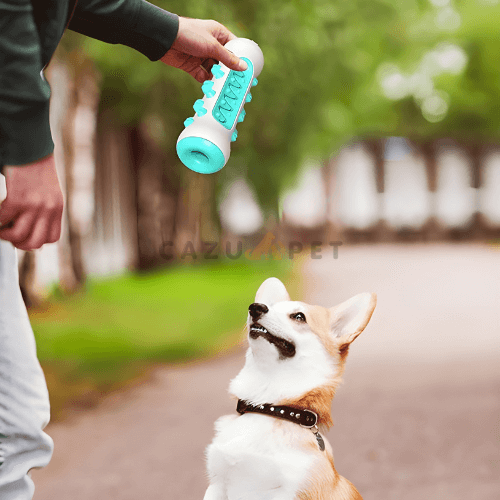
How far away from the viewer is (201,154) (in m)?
1.77

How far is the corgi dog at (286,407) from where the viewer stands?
5.80ft

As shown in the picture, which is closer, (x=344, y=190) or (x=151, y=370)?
(x=151, y=370)

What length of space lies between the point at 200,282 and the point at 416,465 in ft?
18.0

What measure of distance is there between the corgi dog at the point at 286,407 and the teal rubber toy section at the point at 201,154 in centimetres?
44

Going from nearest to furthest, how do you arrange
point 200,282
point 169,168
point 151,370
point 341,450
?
point 341,450 < point 151,370 < point 200,282 < point 169,168

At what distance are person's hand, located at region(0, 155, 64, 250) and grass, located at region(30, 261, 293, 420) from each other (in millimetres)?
2756

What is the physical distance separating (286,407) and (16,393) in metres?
0.81

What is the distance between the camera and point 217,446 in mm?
1873

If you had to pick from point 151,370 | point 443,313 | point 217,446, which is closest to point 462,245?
point 443,313

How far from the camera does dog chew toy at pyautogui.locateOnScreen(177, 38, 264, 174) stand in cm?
171

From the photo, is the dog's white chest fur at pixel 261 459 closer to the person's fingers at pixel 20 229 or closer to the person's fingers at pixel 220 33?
the person's fingers at pixel 20 229

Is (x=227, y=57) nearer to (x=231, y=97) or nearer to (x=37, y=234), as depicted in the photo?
(x=231, y=97)

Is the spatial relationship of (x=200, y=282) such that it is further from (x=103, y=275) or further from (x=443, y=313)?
(x=443, y=313)

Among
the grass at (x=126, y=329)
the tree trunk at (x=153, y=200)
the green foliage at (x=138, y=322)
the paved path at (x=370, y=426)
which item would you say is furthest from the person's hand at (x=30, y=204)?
the tree trunk at (x=153, y=200)
